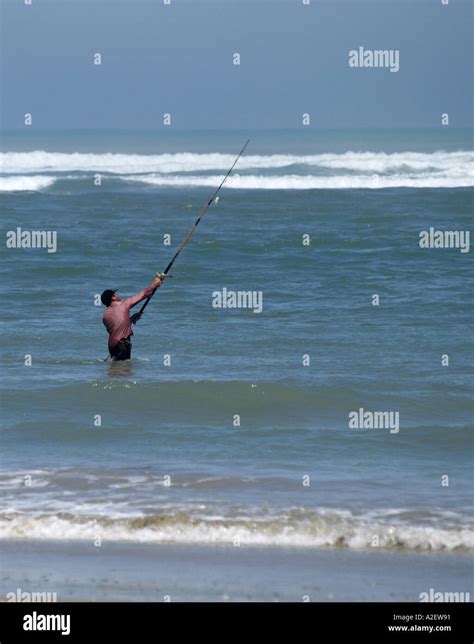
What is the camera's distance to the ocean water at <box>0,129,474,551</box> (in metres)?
8.82

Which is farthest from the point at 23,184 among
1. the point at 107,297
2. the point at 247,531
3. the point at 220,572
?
the point at 220,572

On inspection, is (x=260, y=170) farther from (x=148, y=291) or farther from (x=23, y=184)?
(x=148, y=291)

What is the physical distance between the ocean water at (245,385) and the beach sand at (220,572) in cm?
25

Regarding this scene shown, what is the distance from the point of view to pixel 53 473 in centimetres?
989

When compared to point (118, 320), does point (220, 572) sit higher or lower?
lower

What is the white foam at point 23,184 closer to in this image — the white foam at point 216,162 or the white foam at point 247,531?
the white foam at point 216,162

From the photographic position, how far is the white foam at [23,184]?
35719 mm

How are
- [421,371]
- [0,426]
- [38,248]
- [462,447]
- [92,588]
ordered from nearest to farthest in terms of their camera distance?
[92,588]
[462,447]
[0,426]
[421,371]
[38,248]

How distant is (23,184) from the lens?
36438mm

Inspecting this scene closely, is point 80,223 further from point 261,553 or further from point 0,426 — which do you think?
point 261,553

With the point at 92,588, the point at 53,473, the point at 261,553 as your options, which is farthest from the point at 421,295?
the point at 92,588

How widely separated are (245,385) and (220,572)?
4.83 meters

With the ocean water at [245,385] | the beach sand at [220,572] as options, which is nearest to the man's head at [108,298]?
the ocean water at [245,385]
